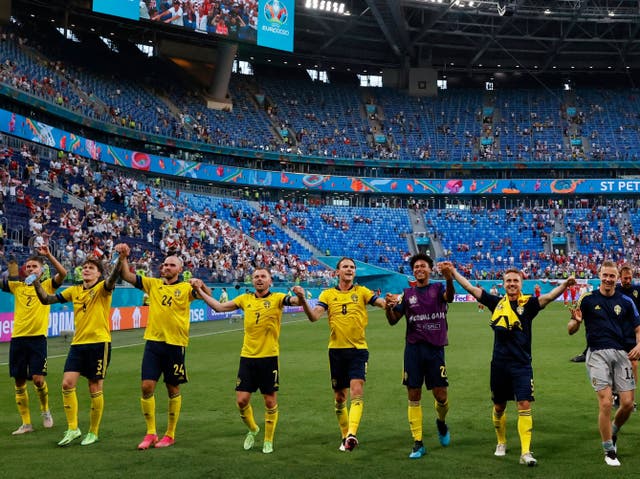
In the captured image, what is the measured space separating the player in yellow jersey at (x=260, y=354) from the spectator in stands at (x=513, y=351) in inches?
94.2

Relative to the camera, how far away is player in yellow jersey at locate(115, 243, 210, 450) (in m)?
8.79

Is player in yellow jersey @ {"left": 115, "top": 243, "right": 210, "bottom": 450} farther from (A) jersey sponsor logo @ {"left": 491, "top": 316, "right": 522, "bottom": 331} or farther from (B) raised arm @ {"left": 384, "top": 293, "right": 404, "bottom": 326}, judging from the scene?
(A) jersey sponsor logo @ {"left": 491, "top": 316, "right": 522, "bottom": 331}

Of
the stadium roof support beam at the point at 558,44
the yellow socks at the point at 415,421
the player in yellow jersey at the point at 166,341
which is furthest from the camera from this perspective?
the stadium roof support beam at the point at 558,44

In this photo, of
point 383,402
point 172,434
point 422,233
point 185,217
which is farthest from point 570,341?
point 422,233

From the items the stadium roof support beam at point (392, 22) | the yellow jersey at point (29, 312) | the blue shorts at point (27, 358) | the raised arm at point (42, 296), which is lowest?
the blue shorts at point (27, 358)

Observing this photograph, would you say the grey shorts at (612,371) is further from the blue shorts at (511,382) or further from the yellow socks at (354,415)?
the yellow socks at (354,415)

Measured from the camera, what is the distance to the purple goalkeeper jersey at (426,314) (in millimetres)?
8508

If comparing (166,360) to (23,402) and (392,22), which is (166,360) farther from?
(392,22)

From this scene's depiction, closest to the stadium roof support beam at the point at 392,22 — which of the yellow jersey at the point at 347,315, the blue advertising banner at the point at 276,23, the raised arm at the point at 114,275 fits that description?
the blue advertising banner at the point at 276,23

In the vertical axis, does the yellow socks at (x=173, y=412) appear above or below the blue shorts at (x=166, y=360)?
below

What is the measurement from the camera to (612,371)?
803cm

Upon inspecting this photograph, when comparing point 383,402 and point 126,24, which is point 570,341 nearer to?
point 383,402

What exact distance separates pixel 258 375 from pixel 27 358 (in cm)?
366

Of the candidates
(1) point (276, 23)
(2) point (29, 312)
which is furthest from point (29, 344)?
(1) point (276, 23)
